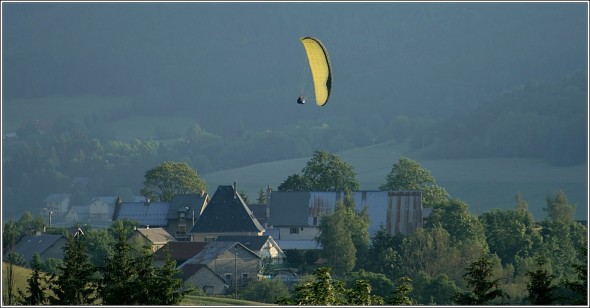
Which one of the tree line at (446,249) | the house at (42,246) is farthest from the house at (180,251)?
the house at (42,246)

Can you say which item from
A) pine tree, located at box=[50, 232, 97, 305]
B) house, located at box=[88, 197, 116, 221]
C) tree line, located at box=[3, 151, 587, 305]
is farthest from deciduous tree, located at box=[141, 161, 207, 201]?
pine tree, located at box=[50, 232, 97, 305]

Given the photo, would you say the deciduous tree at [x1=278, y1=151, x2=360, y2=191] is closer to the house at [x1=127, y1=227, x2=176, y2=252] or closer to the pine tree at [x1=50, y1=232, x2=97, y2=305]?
the house at [x1=127, y1=227, x2=176, y2=252]

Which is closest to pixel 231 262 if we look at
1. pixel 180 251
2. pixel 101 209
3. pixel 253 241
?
pixel 180 251

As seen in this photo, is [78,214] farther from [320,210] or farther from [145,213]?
[320,210]

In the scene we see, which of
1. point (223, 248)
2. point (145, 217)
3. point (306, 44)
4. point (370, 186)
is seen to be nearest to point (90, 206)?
point (370, 186)

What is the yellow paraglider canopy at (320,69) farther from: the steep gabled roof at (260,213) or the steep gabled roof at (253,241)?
the steep gabled roof at (260,213)

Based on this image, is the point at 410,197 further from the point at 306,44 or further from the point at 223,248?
the point at 306,44
